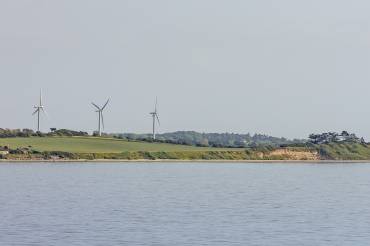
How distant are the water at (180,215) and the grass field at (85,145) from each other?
83.3 meters

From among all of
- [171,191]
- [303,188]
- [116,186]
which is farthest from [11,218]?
[303,188]

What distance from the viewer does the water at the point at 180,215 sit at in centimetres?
4306

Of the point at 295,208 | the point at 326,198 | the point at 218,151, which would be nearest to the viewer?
the point at 295,208

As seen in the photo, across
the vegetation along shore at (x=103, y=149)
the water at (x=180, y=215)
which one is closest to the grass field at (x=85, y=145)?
the vegetation along shore at (x=103, y=149)

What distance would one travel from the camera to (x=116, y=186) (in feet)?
270

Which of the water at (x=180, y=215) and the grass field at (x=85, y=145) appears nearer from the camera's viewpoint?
the water at (x=180, y=215)

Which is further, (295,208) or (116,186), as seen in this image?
(116,186)

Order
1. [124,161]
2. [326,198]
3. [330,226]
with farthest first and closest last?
[124,161]
[326,198]
[330,226]

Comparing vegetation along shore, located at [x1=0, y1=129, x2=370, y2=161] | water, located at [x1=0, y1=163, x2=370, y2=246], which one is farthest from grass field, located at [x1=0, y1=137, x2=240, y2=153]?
water, located at [x1=0, y1=163, x2=370, y2=246]

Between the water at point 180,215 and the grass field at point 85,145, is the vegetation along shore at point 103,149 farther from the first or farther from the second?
the water at point 180,215

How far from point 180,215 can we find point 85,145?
122101mm

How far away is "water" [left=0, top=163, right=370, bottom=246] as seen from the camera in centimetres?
4306

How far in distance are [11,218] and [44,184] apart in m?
34.5

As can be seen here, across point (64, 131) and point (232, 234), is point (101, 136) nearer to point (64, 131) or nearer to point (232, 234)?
point (64, 131)
